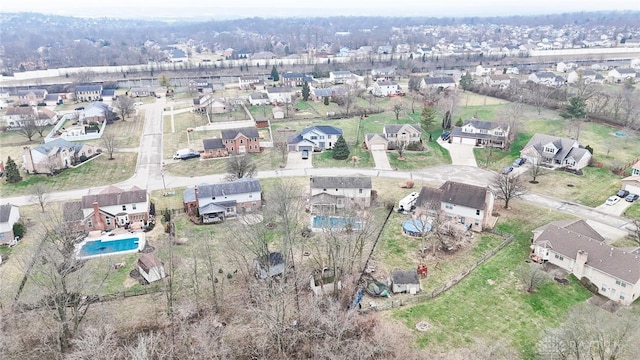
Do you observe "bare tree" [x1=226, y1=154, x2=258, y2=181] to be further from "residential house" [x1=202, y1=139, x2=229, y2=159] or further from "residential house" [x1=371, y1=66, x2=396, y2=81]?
"residential house" [x1=371, y1=66, x2=396, y2=81]

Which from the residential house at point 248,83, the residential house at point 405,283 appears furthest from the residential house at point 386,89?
the residential house at point 405,283

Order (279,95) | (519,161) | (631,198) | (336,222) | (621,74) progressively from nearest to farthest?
(336,222) < (631,198) < (519,161) < (279,95) < (621,74)

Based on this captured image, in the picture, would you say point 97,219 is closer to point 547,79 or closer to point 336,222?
point 336,222

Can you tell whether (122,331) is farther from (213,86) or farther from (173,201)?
(213,86)

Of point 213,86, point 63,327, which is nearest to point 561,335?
point 63,327

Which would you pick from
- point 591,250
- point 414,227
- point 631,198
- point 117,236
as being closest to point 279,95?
point 117,236

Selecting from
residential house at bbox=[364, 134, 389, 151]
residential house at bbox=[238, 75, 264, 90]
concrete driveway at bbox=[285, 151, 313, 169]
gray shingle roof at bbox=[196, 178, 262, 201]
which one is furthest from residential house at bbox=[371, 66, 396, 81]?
gray shingle roof at bbox=[196, 178, 262, 201]

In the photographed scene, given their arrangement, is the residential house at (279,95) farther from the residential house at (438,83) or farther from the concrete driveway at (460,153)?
the concrete driveway at (460,153)
